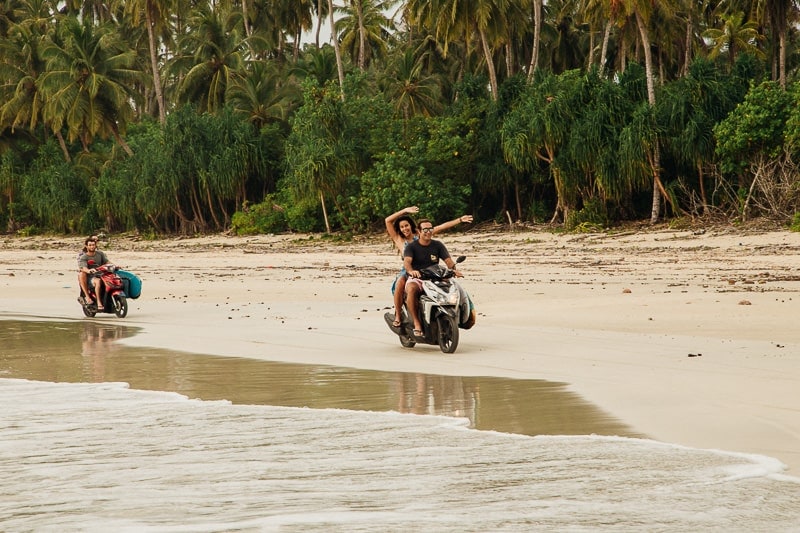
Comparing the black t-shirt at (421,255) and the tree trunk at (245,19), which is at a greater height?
the tree trunk at (245,19)

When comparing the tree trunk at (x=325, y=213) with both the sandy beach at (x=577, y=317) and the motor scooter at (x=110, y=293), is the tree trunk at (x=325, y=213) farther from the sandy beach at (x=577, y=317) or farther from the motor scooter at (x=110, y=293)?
the motor scooter at (x=110, y=293)

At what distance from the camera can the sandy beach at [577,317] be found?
7.38 metres

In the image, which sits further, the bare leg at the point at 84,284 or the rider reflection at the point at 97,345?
the bare leg at the point at 84,284

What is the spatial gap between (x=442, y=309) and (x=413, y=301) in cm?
32

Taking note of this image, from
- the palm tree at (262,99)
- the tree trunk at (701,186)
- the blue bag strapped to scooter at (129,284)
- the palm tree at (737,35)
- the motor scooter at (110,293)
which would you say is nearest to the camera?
the motor scooter at (110,293)

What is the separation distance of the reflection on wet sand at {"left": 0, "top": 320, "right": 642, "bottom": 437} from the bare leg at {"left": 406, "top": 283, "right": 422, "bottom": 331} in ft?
4.22

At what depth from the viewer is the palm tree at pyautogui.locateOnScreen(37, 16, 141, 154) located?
160 feet

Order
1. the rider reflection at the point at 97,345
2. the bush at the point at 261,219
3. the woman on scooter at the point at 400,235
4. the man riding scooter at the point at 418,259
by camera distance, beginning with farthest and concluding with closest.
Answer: the bush at the point at 261,219 → the woman on scooter at the point at 400,235 → the man riding scooter at the point at 418,259 → the rider reflection at the point at 97,345

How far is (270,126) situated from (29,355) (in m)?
33.0

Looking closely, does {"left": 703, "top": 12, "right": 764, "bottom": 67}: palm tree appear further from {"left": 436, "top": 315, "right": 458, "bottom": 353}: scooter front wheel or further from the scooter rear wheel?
{"left": 436, "top": 315, "right": 458, "bottom": 353}: scooter front wheel

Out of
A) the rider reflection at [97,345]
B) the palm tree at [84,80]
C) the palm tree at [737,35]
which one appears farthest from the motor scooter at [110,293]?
the palm tree at [84,80]

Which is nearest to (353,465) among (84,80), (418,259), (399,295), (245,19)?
(418,259)

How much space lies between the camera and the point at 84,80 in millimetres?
49719

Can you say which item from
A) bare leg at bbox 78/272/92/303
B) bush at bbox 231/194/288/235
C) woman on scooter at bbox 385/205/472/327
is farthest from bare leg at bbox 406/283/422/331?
bush at bbox 231/194/288/235
